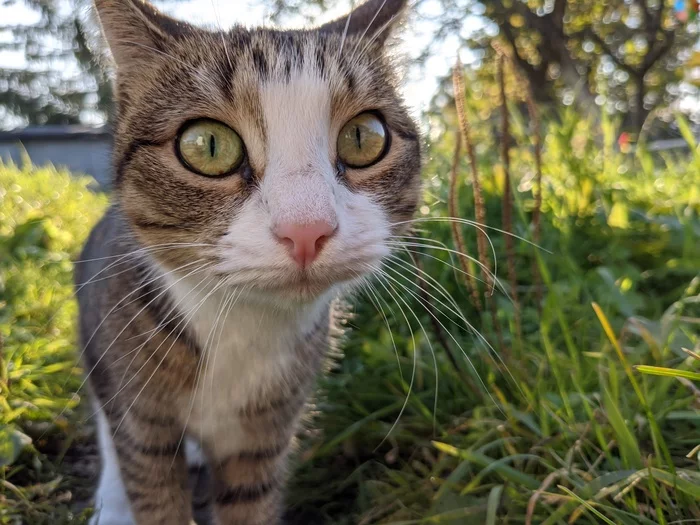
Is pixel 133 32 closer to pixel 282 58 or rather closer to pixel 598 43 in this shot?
pixel 282 58

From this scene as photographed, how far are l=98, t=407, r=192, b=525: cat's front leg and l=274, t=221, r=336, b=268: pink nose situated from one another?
0.54 meters

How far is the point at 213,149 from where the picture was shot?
3.11 ft

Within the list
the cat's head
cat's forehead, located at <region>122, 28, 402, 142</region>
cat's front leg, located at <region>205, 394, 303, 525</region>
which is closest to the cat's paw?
cat's front leg, located at <region>205, 394, 303, 525</region>

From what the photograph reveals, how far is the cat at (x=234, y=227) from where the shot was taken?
2.93ft

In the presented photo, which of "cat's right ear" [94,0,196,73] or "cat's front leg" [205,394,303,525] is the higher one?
"cat's right ear" [94,0,196,73]

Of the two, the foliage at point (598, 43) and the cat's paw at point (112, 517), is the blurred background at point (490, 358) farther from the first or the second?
the foliage at point (598, 43)

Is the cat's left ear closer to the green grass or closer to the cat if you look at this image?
the cat

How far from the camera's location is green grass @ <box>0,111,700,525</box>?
108 centimetres

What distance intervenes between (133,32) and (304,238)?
0.59 m

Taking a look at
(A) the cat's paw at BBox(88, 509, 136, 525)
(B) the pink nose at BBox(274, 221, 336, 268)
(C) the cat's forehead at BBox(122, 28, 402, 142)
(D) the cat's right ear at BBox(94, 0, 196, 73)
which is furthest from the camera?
(A) the cat's paw at BBox(88, 509, 136, 525)

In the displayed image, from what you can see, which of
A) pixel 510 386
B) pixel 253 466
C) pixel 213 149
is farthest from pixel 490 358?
pixel 213 149

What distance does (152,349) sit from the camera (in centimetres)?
111

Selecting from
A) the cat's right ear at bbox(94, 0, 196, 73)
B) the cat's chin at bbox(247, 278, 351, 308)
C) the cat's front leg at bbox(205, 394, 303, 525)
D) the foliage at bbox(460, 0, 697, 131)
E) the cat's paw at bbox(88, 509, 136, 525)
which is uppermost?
the foliage at bbox(460, 0, 697, 131)

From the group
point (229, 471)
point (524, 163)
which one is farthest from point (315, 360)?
point (524, 163)
